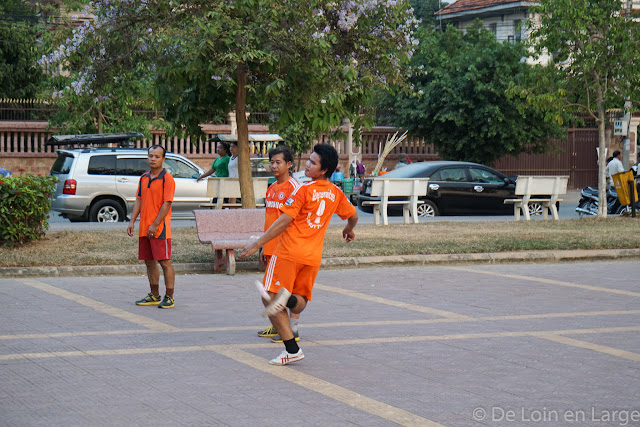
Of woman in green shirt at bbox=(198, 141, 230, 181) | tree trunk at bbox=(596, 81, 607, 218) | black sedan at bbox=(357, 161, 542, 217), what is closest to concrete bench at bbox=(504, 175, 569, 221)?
tree trunk at bbox=(596, 81, 607, 218)

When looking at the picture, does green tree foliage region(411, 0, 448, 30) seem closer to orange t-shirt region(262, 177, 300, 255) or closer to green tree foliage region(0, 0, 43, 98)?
green tree foliage region(0, 0, 43, 98)

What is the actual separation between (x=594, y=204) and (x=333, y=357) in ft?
59.4

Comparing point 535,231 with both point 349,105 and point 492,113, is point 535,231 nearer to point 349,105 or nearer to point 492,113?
point 349,105

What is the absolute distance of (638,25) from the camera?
2075 cm

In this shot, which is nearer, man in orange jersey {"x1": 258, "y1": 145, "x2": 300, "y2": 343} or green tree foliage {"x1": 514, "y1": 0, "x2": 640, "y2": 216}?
man in orange jersey {"x1": 258, "y1": 145, "x2": 300, "y2": 343}

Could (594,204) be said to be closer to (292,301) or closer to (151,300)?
(151,300)

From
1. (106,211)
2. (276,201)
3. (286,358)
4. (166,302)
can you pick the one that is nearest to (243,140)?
(106,211)

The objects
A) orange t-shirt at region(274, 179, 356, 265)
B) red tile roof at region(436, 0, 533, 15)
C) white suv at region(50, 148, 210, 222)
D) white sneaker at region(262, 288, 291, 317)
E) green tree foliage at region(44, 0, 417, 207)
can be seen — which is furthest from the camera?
red tile roof at region(436, 0, 533, 15)

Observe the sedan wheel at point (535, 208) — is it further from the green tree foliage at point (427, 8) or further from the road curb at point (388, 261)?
the green tree foliage at point (427, 8)

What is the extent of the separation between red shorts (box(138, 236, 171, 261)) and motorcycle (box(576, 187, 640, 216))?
1593 centimetres

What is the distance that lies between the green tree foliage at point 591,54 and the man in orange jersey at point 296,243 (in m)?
14.5

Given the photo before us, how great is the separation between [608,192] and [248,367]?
1953 cm

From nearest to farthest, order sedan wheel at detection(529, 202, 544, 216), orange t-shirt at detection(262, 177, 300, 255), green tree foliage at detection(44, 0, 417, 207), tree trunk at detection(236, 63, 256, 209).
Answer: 1. orange t-shirt at detection(262, 177, 300, 255)
2. green tree foliage at detection(44, 0, 417, 207)
3. tree trunk at detection(236, 63, 256, 209)
4. sedan wheel at detection(529, 202, 544, 216)

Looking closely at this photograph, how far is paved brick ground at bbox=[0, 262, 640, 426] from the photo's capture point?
18.1ft
